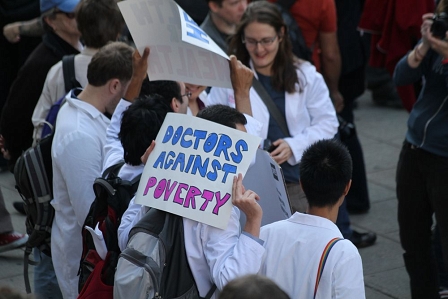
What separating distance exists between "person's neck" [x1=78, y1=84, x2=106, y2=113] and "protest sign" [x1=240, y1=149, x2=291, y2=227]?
4.53 ft

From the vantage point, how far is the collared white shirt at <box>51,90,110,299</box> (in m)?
4.26

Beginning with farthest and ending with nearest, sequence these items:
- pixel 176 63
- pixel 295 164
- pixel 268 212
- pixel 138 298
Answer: pixel 295 164 < pixel 176 63 < pixel 268 212 < pixel 138 298

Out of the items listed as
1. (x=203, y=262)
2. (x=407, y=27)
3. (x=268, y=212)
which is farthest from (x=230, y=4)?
(x=203, y=262)

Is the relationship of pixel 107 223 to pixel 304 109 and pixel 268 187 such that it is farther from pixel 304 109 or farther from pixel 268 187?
pixel 304 109

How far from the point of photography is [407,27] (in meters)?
6.34

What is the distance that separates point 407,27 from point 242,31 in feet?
5.82

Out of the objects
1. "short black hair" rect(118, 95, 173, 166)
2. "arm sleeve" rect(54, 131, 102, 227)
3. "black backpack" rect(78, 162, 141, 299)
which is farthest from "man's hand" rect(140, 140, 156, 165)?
"arm sleeve" rect(54, 131, 102, 227)

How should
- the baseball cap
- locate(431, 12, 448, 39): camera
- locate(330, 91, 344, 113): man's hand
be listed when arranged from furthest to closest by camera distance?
1. locate(330, 91, 344, 113): man's hand
2. the baseball cap
3. locate(431, 12, 448, 39): camera

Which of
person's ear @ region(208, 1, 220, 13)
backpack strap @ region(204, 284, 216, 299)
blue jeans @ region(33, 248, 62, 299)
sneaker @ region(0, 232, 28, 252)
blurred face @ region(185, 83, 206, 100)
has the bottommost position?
sneaker @ region(0, 232, 28, 252)

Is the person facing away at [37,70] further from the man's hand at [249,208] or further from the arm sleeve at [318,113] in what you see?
the man's hand at [249,208]

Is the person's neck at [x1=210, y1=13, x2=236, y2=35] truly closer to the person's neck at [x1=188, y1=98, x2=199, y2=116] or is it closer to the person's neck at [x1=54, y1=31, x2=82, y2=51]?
the person's neck at [x1=54, y1=31, x2=82, y2=51]

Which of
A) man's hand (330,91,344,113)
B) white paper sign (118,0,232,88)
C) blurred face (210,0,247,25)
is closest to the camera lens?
white paper sign (118,0,232,88)

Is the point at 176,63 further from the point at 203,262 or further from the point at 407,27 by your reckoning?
the point at 407,27

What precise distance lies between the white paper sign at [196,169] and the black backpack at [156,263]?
8 cm
